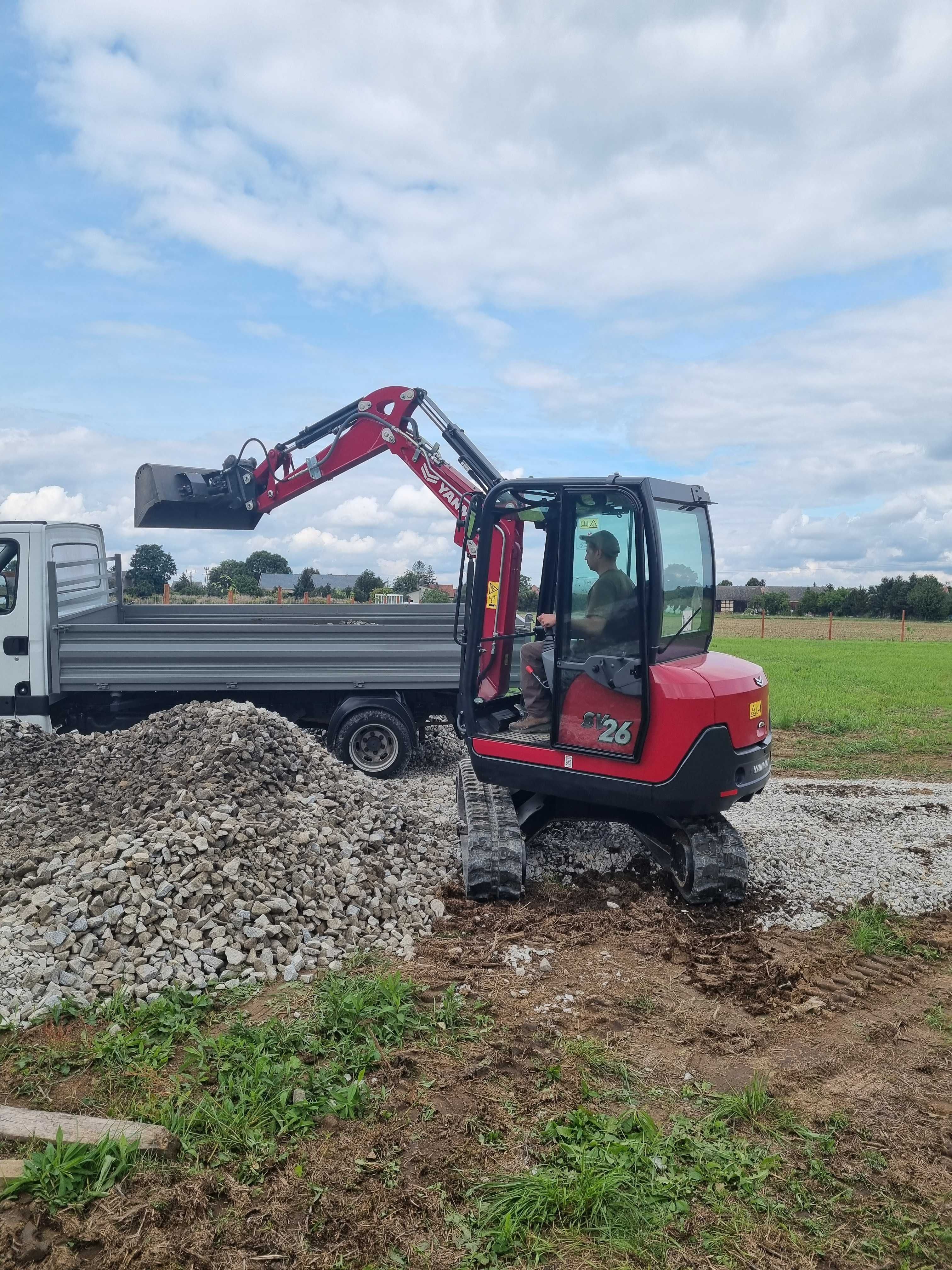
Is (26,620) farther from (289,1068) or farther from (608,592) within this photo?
(289,1068)

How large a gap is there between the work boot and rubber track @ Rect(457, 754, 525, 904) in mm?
562

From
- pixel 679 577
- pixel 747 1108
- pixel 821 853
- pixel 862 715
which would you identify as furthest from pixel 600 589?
pixel 862 715

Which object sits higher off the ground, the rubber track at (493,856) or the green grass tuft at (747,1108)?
the rubber track at (493,856)

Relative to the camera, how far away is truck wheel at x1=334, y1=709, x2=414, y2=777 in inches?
332

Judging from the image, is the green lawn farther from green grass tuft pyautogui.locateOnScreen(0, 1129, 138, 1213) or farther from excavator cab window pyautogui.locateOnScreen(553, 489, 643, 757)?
green grass tuft pyautogui.locateOnScreen(0, 1129, 138, 1213)

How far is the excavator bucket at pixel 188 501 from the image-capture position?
8.62 m

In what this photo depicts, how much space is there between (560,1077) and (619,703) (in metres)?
2.30

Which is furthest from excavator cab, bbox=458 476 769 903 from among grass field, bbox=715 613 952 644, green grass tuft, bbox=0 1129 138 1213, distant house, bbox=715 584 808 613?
distant house, bbox=715 584 808 613

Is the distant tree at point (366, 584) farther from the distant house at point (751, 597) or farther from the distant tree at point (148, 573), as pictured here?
the distant house at point (751, 597)

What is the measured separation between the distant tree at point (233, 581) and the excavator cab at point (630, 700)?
12352 millimetres

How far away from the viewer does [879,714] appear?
13.9 metres

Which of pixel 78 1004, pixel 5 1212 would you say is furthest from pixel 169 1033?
pixel 5 1212

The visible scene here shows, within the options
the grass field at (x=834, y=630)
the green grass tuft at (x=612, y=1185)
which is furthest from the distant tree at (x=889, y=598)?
the green grass tuft at (x=612, y=1185)

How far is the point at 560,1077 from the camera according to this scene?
3.55 meters
